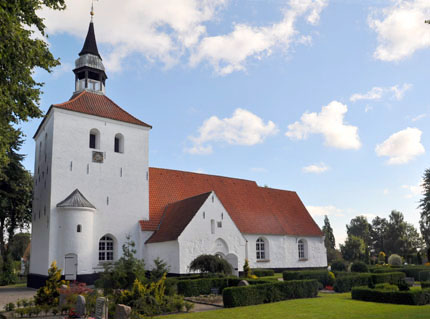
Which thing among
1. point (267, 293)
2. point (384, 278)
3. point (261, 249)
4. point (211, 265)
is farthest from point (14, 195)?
point (384, 278)

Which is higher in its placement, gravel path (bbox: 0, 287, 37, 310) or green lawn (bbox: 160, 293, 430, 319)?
green lawn (bbox: 160, 293, 430, 319)

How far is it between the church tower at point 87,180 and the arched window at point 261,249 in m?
8.70

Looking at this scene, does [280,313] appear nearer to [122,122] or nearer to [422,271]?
[422,271]

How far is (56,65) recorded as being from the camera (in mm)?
14766

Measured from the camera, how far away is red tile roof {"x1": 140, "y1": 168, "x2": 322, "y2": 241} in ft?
91.0

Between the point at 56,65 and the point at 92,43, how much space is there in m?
13.2

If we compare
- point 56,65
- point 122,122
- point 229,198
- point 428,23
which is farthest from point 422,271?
point 56,65

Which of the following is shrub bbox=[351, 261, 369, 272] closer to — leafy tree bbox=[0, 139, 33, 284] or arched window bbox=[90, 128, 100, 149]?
arched window bbox=[90, 128, 100, 149]

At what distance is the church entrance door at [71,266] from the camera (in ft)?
70.6

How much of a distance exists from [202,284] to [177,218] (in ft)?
26.4

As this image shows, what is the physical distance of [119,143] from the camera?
26.0m

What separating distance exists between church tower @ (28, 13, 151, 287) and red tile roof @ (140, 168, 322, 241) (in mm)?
1724

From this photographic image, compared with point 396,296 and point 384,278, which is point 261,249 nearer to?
point 384,278

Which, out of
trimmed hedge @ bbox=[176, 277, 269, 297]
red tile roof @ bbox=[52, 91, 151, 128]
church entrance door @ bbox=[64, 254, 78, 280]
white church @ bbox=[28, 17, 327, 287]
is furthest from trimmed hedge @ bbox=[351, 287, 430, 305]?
red tile roof @ bbox=[52, 91, 151, 128]
